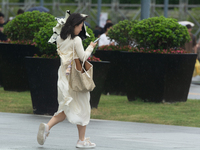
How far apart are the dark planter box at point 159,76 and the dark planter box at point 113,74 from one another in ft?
3.20

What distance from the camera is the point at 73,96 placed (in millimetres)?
6242

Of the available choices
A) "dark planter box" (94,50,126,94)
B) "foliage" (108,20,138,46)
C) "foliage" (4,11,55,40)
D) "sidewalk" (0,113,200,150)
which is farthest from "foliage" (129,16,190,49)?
"sidewalk" (0,113,200,150)

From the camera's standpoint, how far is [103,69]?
938 cm

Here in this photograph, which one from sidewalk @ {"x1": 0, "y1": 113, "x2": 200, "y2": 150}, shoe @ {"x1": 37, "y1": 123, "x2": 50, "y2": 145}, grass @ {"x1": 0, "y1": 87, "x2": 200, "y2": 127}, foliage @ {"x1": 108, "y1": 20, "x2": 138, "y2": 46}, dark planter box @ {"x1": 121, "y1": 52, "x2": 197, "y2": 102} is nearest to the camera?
shoe @ {"x1": 37, "y1": 123, "x2": 50, "y2": 145}

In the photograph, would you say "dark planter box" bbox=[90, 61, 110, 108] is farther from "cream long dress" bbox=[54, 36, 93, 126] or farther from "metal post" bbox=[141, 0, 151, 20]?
"metal post" bbox=[141, 0, 151, 20]

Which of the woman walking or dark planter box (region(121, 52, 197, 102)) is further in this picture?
dark planter box (region(121, 52, 197, 102))

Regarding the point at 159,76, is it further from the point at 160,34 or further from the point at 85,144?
the point at 85,144

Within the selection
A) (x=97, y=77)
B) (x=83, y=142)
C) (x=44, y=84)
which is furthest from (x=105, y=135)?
(x=97, y=77)

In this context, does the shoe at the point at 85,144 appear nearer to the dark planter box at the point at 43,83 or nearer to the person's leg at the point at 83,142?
the person's leg at the point at 83,142

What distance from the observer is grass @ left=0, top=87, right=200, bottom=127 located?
28.5 ft

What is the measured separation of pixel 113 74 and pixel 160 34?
2.11 meters

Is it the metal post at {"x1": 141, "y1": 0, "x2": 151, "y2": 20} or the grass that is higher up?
the metal post at {"x1": 141, "y1": 0, "x2": 151, "y2": 20}

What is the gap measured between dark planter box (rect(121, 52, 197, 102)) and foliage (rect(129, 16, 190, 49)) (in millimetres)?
354

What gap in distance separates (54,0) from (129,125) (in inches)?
1199
